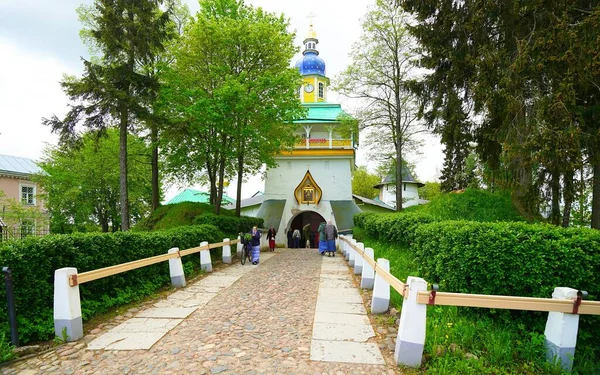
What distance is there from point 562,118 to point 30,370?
1124 cm

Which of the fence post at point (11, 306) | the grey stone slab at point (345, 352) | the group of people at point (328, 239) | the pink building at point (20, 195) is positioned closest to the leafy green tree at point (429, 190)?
the group of people at point (328, 239)

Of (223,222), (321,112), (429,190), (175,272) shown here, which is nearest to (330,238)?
(223,222)

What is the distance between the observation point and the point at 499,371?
3.55m

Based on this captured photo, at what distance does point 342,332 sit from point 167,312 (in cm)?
303

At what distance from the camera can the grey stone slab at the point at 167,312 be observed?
Result: 217 inches

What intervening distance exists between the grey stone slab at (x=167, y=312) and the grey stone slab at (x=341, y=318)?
7.18 ft

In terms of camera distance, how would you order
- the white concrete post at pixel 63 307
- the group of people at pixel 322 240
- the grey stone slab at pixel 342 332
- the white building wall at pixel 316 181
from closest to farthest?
the white concrete post at pixel 63 307 < the grey stone slab at pixel 342 332 < the group of people at pixel 322 240 < the white building wall at pixel 316 181

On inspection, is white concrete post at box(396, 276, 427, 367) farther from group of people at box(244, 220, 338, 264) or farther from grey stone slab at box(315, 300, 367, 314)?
group of people at box(244, 220, 338, 264)

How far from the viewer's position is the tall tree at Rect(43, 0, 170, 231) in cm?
1352

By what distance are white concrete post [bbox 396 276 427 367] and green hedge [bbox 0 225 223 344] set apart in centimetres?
449

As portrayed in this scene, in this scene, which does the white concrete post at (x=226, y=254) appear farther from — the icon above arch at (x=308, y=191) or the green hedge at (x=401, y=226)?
the icon above arch at (x=308, y=191)

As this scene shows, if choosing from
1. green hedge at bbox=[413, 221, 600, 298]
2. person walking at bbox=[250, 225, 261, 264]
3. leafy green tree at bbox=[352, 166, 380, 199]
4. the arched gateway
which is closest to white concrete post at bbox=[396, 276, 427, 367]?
green hedge at bbox=[413, 221, 600, 298]

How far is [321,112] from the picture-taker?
2600cm

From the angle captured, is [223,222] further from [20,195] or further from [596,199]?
[20,195]
